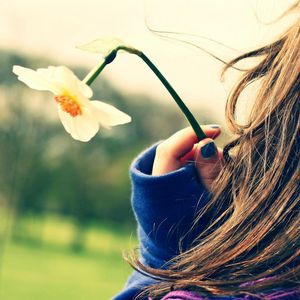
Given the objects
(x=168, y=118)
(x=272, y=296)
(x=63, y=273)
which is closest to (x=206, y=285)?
(x=272, y=296)

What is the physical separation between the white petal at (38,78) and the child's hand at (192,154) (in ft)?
0.52

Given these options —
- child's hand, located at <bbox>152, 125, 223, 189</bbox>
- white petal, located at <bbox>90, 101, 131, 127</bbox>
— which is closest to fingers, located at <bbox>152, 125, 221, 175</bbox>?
child's hand, located at <bbox>152, 125, 223, 189</bbox>

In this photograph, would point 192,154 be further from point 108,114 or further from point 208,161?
point 108,114

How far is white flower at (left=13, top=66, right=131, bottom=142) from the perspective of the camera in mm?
575

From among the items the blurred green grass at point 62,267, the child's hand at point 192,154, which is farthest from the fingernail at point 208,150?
the blurred green grass at point 62,267

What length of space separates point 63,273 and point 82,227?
2.72 metres

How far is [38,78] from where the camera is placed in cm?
58

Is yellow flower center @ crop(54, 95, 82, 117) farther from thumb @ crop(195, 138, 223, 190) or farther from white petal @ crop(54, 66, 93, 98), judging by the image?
thumb @ crop(195, 138, 223, 190)

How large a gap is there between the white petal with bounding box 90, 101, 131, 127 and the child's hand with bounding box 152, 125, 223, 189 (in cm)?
12

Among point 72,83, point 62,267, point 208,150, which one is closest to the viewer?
point 72,83

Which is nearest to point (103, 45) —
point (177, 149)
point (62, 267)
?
point (177, 149)

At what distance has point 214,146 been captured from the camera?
70 centimetres

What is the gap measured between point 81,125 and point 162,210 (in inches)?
6.5

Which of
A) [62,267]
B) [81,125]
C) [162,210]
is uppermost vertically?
[81,125]
